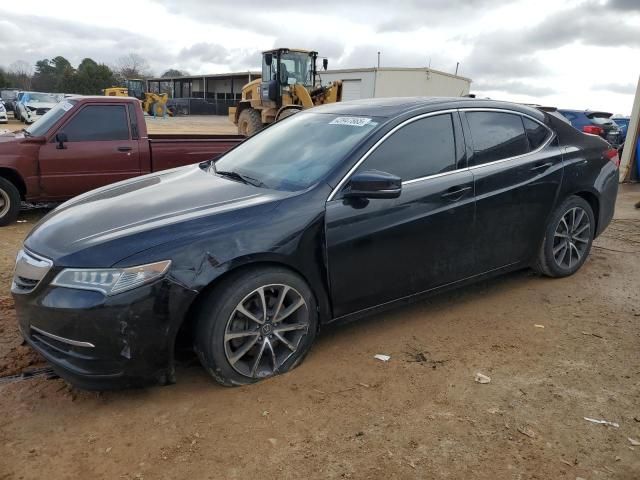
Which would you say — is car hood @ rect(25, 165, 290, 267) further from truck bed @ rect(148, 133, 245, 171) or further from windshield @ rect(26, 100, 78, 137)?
windshield @ rect(26, 100, 78, 137)

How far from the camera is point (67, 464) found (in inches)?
98.0

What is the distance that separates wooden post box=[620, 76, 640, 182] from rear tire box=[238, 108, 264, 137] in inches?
405

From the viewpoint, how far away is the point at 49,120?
23.7 feet

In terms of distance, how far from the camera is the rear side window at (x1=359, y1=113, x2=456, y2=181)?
353cm

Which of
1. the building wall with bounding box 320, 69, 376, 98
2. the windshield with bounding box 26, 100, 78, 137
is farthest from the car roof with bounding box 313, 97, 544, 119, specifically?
the building wall with bounding box 320, 69, 376, 98

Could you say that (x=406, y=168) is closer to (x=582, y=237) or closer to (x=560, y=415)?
(x=560, y=415)

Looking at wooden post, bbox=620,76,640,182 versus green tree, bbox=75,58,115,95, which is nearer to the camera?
wooden post, bbox=620,76,640,182

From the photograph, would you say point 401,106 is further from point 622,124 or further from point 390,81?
point 390,81

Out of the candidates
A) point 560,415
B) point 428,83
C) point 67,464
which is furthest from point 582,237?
point 428,83

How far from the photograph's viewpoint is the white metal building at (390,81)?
34594mm

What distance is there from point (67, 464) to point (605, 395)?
9.74 ft

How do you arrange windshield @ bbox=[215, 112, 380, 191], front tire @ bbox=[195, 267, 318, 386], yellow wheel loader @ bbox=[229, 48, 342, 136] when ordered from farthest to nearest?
yellow wheel loader @ bbox=[229, 48, 342, 136]
windshield @ bbox=[215, 112, 380, 191]
front tire @ bbox=[195, 267, 318, 386]

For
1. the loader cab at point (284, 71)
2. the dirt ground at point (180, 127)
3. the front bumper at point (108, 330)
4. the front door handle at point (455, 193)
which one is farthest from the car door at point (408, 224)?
the dirt ground at point (180, 127)

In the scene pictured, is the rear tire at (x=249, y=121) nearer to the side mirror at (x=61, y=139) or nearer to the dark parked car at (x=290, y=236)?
the side mirror at (x=61, y=139)
